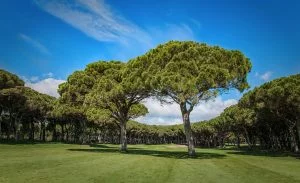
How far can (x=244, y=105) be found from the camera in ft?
193

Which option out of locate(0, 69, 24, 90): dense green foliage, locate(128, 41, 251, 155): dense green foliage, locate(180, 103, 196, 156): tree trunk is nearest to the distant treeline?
locate(0, 69, 24, 90): dense green foliage

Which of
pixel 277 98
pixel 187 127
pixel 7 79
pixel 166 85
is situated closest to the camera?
pixel 166 85

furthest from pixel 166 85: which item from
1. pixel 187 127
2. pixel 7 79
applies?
pixel 7 79

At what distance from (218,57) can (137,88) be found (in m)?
11.7

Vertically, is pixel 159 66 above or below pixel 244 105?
above

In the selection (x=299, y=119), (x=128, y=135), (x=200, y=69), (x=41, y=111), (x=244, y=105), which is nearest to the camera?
(x=200, y=69)

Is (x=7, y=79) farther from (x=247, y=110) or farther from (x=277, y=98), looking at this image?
(x=247, y=110)

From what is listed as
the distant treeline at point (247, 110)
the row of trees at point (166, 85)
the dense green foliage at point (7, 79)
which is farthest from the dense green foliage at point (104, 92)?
the dense green foliage at point (7, 79)

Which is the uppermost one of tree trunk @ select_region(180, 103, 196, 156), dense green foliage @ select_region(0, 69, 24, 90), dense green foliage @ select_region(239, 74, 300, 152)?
dense green foliage @ select_region(0, 69, 24, 90)

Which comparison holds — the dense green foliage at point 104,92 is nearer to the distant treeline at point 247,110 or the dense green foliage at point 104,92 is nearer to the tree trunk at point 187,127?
the distant treeline at point 247,110

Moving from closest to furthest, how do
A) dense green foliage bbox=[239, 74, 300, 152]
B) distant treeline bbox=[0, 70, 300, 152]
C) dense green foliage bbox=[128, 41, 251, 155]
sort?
dense green foliage bbox=[128, 41, 251, 155] < dense green foliage bbox=[239, 74, 300, 152] < distant treeline bbox=[0, 70, 300, 152]

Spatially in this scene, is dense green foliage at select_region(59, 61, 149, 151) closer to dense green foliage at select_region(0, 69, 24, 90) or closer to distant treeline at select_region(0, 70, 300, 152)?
distant treeline at select_region(0, 70, 300, 152)

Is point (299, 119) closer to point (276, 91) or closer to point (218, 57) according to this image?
point (276, 91)

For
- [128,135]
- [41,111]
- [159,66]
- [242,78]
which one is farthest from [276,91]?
[128,135]
